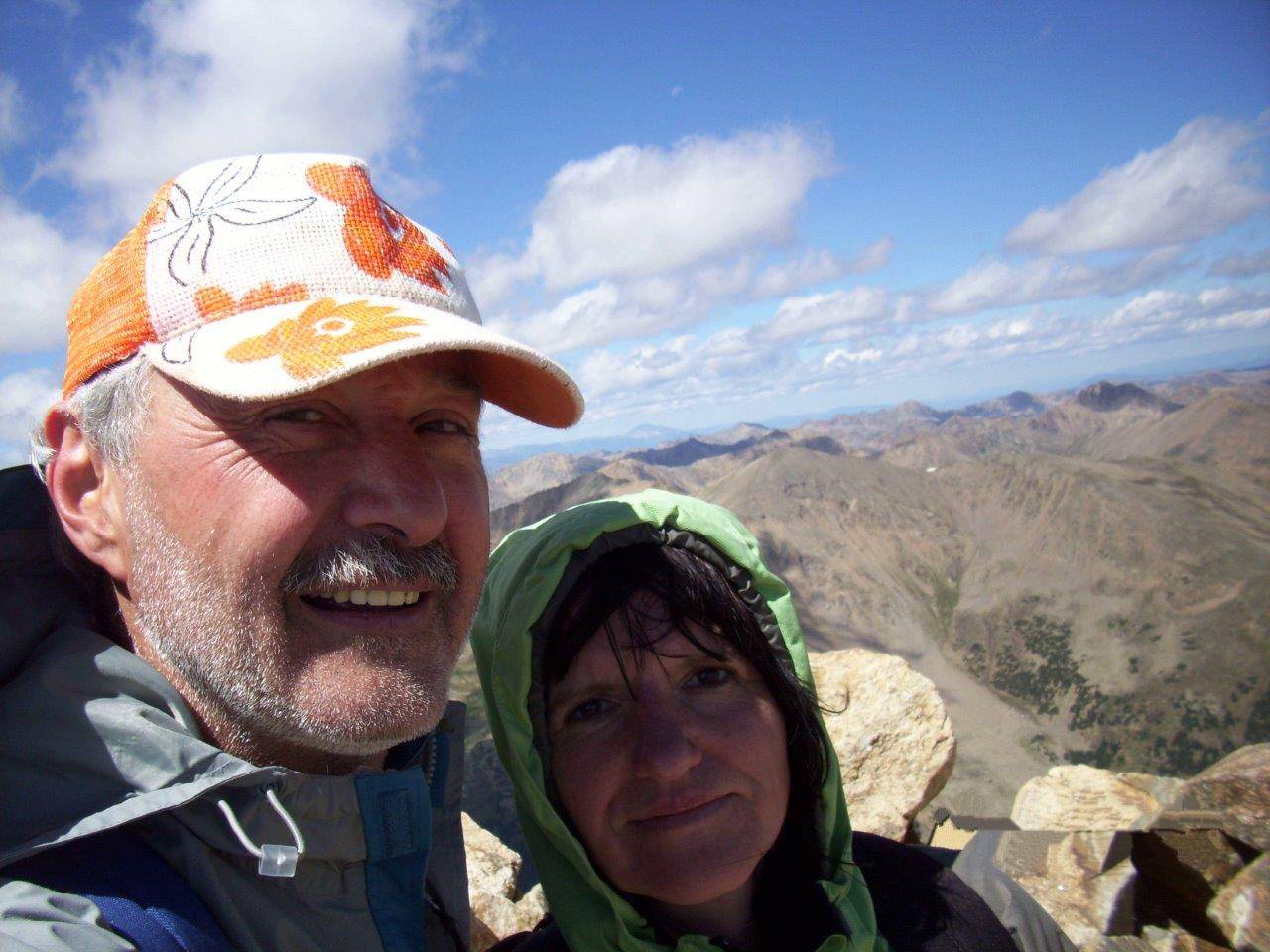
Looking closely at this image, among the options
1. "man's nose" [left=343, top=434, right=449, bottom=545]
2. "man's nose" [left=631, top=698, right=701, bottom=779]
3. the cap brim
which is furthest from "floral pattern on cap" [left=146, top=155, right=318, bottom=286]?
"man's nose" [left=631, top=698, right=701, bottom=779]

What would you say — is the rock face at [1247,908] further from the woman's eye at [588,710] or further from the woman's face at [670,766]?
the woman's eye at [588,710]

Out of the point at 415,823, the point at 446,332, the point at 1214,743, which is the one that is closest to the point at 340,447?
the point at 446,332

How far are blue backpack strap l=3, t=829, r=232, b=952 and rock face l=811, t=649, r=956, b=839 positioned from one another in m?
7.48

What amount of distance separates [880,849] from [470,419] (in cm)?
310

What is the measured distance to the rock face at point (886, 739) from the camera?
28.9 feet

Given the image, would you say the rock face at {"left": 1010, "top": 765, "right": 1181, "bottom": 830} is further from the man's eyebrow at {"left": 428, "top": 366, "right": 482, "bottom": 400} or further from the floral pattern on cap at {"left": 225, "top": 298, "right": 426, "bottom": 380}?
the floral pattern on cap at {"left": 225, "top": 298, "right": 426, "bottom": 380}

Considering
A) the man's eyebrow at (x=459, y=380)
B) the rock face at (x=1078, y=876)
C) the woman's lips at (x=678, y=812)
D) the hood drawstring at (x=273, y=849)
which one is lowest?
the rock face at (x=1078, y=876)

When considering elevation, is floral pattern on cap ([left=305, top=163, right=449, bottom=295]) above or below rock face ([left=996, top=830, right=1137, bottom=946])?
above

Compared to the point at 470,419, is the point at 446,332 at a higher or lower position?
higher

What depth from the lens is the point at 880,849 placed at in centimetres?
384

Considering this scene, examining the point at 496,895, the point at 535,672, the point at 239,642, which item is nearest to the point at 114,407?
the point at 239,642

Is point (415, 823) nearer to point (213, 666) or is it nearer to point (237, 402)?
point (213, 666)

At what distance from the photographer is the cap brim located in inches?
87.6

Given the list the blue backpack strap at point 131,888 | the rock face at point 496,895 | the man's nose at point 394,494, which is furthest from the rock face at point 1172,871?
the blue backpack strap at point 131,888
